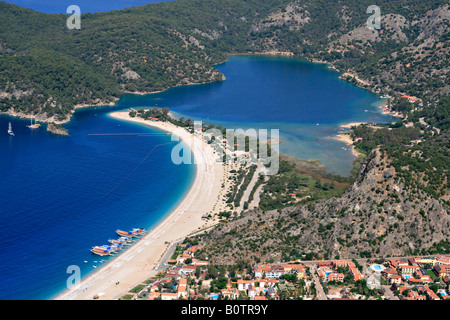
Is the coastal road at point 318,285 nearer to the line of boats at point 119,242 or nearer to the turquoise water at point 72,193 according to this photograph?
the line of boats at point 119,242

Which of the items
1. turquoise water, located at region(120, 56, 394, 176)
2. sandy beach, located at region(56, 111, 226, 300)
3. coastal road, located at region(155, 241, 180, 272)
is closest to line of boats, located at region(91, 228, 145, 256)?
sandy beach, located at region(56, 111, 226, 300)

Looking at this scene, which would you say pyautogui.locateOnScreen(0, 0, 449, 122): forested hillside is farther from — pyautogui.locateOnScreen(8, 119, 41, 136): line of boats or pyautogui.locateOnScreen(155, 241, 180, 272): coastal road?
pyautogui.locateOnScreen(155, 241, 180, 272): coastal road

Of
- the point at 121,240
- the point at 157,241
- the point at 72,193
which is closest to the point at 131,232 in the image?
the point at 121,240

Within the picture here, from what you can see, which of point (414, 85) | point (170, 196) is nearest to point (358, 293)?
point (170, 196)

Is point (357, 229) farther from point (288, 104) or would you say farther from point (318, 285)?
point (288, 104)

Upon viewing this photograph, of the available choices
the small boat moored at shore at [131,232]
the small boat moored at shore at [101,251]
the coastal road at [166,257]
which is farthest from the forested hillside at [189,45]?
the coastal road at [166,257]

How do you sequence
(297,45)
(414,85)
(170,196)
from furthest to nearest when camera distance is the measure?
(297,45), (414,85), (170,196)

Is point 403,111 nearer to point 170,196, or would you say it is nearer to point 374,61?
point 374,61
